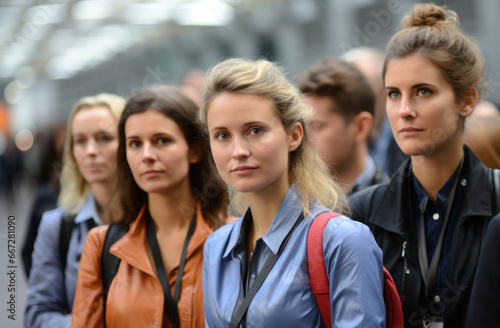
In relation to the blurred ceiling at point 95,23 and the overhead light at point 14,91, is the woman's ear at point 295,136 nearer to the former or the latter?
the blurred ceiling at point 95,23

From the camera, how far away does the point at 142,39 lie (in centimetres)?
1298

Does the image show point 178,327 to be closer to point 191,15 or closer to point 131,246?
point 131,246

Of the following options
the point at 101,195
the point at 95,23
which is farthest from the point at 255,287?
the point at 95,23

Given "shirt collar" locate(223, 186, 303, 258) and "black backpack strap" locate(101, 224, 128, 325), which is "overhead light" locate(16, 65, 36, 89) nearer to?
"black backpack strap" locate(101, 224, 128, 325)

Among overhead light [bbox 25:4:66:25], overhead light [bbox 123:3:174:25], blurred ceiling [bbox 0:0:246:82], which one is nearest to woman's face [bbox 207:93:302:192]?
blurred ceiling [bbox 0:0:246:82]

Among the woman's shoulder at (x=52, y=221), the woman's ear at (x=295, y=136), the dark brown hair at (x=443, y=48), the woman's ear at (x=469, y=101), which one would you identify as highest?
the dark brown hair at (x=443, y=48)

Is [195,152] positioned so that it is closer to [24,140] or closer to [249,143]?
[249,143]

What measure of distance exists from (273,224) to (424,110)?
33.3 inches

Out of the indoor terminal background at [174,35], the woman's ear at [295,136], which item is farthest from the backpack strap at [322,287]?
the indoor terminal background at [174,35]

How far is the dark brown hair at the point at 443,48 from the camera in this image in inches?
99.3

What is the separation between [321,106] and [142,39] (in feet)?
33.2

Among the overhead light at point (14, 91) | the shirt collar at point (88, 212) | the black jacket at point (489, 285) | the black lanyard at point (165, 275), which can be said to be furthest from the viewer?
the overhead light at point (14, 91)

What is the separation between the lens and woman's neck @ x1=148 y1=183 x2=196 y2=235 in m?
3.03

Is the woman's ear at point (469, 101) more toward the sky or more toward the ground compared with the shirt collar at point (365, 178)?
more toward the sky
